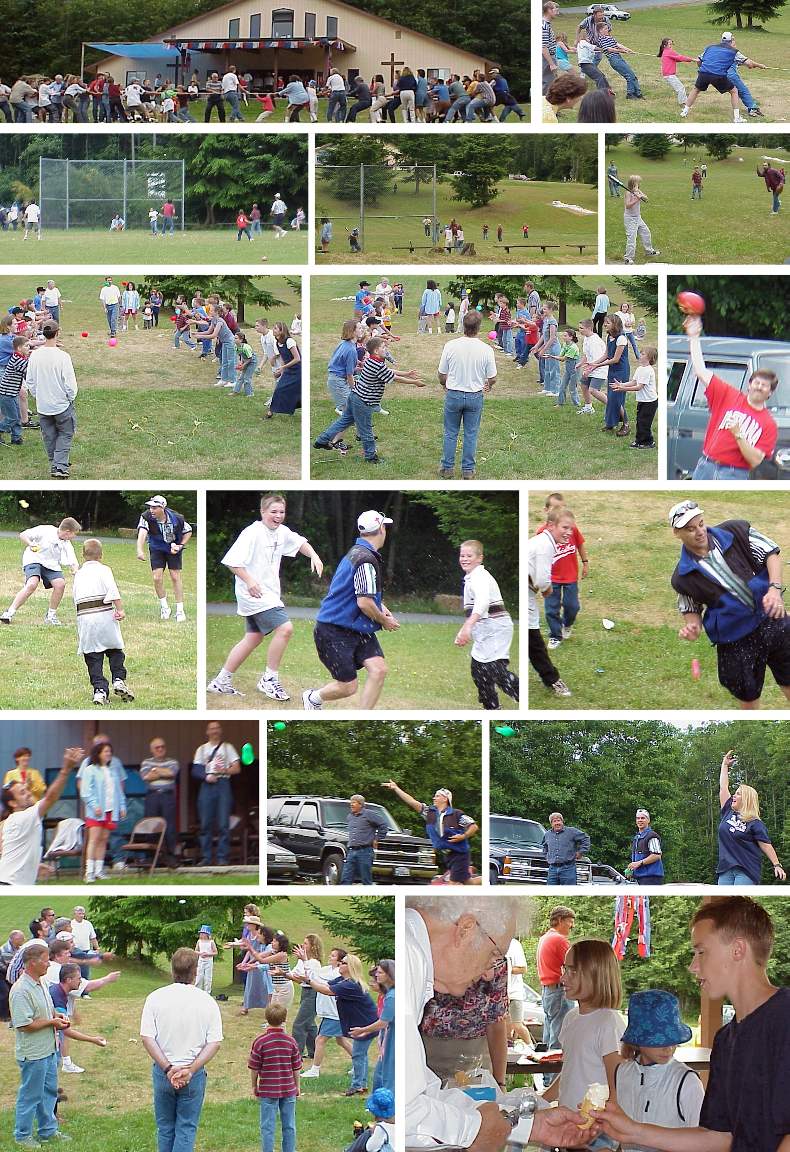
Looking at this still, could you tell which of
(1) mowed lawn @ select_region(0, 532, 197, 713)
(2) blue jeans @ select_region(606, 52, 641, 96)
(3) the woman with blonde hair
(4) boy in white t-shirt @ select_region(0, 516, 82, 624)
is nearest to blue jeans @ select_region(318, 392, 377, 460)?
(1) mowed lawn @ select_region(0, 532, 197, 713)

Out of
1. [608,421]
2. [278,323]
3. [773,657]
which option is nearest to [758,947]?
[773,657]

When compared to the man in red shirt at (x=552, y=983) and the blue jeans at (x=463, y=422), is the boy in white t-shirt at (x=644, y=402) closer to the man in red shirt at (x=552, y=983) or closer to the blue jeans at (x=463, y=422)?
the blue jeans at (x=463, y=422)

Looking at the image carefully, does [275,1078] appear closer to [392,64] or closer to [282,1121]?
[282,1121]

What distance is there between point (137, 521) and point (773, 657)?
12.8ft

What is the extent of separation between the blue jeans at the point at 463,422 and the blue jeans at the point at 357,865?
7.81 ft

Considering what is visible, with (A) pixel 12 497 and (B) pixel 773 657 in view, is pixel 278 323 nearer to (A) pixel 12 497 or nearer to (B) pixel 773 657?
(A) pixel 12 497

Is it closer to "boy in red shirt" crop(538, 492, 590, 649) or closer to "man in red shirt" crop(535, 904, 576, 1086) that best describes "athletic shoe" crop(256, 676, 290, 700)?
"boy in red shirt" crop(538, 492, 590, 649)

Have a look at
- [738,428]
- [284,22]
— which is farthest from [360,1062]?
[284,22]

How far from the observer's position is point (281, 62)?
412 inches

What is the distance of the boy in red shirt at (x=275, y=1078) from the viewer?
812 cm

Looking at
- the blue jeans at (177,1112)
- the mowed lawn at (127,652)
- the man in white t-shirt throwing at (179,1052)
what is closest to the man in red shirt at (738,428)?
the mowed lawn at (127,652)

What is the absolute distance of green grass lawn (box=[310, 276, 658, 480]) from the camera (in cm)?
948

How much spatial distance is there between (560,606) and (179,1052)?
3387mm

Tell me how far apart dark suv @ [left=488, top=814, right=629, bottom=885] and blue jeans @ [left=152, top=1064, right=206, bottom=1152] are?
78.7 inches
